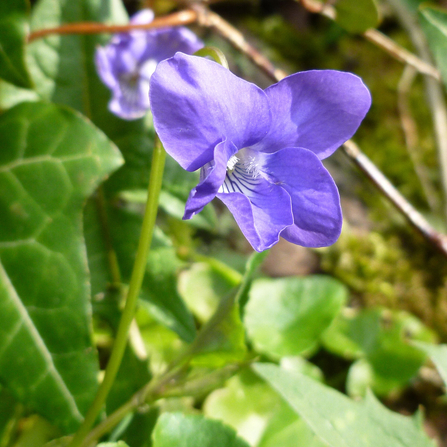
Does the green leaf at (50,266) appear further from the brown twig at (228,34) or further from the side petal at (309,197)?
the brown twig at (228,34)

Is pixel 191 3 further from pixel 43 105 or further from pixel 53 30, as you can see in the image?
pixel 43 105

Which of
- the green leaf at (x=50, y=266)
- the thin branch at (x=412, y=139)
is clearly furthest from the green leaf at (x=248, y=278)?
the thin branch at (x=412, y=139)

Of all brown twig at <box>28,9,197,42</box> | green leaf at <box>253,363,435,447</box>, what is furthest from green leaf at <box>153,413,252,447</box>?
brown twig at <box>28,9,197,42</box>

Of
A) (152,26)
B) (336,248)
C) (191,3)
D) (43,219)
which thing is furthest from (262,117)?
(336,248)

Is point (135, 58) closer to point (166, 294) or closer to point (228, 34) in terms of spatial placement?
point (228, 34)

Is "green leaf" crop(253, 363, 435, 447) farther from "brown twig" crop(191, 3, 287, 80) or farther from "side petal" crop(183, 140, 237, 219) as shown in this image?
"brown twig" crop(191, 3, 287, 80)

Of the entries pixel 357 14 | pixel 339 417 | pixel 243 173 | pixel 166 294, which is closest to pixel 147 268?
pixel 166 294
